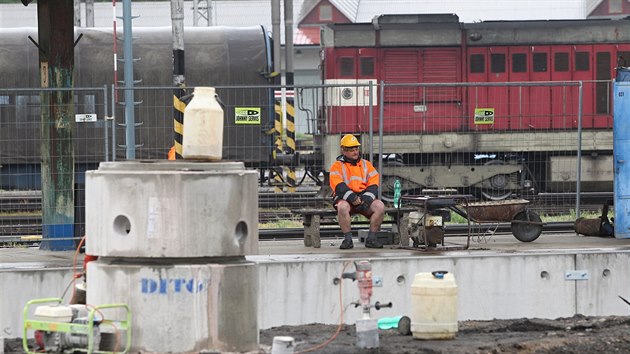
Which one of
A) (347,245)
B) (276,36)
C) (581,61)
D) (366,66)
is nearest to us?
(347,245)

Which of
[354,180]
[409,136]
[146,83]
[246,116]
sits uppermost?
[146,83]

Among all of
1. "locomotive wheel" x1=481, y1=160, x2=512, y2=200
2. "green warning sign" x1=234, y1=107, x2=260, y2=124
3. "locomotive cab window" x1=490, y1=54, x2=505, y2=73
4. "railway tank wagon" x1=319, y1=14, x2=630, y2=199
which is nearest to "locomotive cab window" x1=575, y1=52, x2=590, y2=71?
"railway tank wagon" x1=319, y1=14, x2=630, y2=199

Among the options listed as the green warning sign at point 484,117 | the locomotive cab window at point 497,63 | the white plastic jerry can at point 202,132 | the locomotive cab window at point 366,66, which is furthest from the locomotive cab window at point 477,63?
the white plastic jerry can at point 202,132

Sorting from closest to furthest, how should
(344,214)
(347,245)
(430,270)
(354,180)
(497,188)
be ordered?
1. (430,270)
2. (344,214)
3. (347,245)
4. (354,180)
5. (497,188)

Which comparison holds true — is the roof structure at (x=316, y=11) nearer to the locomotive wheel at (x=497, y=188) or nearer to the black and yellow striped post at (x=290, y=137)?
the black and yellow striped post at (x=290, y=137)

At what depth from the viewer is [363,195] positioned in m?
14.2

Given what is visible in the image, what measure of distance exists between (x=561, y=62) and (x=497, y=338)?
51.7 feet

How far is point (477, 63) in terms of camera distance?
81.5 ft

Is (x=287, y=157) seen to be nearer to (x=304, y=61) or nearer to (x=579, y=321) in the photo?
(x=579, y=321)

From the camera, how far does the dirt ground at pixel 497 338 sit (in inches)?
362

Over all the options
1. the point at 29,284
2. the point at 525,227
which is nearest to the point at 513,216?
the point at 525,227

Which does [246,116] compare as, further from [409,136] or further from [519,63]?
[519,63]

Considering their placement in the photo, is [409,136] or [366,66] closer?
[409,136]

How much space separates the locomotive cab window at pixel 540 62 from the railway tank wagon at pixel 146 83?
5354 mm
